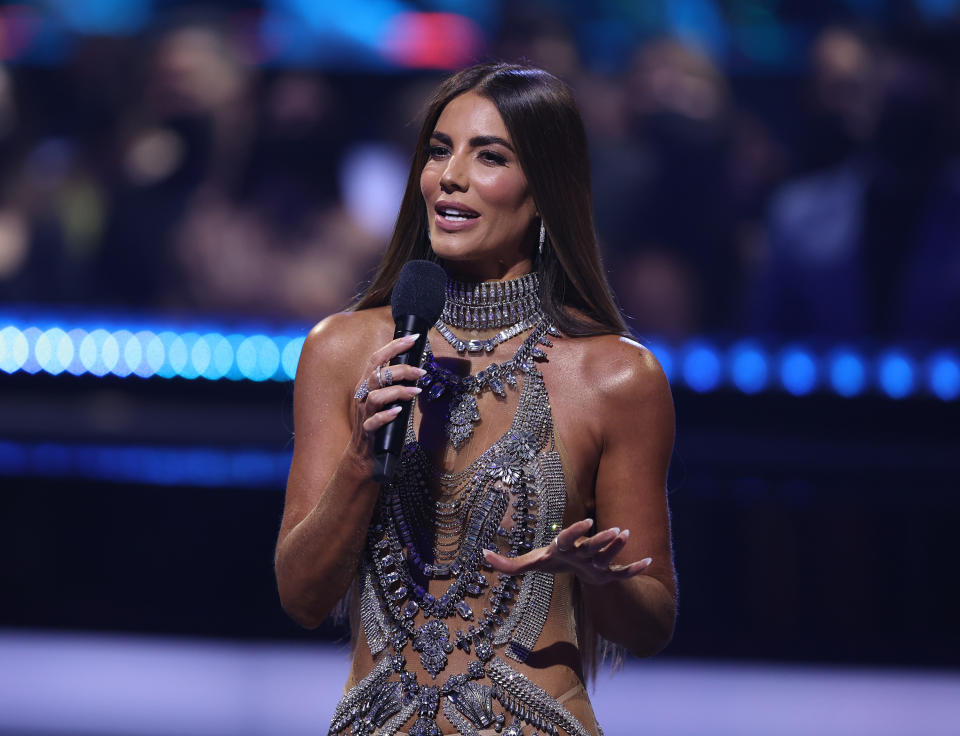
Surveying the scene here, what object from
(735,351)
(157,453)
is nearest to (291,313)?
(157,453)

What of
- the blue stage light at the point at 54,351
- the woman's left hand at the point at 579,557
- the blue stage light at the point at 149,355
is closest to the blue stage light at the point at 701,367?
the blue stage light at the point at 149,355

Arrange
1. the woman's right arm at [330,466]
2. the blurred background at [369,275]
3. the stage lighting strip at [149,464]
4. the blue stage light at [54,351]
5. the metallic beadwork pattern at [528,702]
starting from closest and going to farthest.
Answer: the woman's right arm at [330,466], the metallic beadwork pattern at [528,702], the blurred background at [369,275], the stage lighting strip at [149,464], the blue stage light at [54,351]

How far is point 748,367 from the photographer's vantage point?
416cm

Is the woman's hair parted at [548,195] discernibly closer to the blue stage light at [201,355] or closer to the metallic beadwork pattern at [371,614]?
the metallic beadwork pattern at [371,614]

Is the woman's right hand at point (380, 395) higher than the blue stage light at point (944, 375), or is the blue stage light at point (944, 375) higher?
the blue stage light at point (944, 375)

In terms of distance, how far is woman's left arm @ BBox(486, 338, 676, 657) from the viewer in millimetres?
1605

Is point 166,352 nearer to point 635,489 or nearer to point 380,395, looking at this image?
point 635,489

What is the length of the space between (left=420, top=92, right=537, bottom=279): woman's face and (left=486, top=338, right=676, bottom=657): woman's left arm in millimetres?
220

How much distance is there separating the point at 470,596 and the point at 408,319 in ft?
1.23

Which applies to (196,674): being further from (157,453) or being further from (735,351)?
(735,351)

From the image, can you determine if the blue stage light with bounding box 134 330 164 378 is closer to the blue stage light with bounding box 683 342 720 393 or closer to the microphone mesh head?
the blue stage light with bounding box 683 342 720 393

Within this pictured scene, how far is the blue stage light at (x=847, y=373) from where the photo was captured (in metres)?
4.04

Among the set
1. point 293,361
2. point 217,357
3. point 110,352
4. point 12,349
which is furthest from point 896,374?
point 12,349

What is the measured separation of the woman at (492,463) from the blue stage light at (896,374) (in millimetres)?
2563
